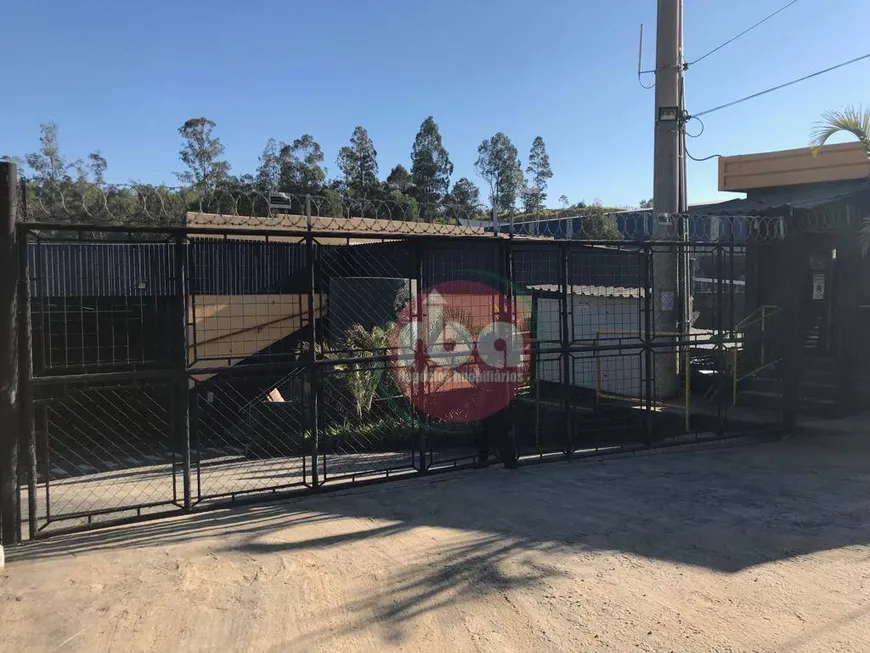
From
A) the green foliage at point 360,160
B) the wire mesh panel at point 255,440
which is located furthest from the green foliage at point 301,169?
the wire mesh panel at point 255,440

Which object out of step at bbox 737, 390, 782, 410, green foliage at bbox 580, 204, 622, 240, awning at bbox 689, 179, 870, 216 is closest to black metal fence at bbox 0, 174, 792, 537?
step at bbox 737, 390, 782, 410

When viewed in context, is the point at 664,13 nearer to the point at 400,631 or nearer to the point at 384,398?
the point at 384,398

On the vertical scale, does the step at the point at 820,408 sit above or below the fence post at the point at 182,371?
below

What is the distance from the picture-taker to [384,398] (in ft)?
34.7

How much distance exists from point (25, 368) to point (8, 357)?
0.14m

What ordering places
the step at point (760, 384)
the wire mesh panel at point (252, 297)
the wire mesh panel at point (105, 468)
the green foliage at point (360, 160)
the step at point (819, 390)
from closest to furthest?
the wire mesh panel at point (105, 468), the step at point (819, 390), the step at point (760, 384), the wire mesh panel at point (252, 297), the green foliage at point (360, 160)

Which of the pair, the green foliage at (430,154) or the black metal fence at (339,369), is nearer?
the black metal fence at (339,369)

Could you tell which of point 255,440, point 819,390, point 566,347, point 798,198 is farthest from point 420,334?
point 798,198

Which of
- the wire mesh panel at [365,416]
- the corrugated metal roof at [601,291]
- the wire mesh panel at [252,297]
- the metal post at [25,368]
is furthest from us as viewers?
the wire mesh panel at [252,297]

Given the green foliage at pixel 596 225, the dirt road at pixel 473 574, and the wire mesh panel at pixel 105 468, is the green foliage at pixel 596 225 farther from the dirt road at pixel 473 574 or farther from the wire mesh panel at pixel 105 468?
the wire mesh panel at pixel 105 468

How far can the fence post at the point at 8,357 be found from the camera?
Result: 4.16 meters

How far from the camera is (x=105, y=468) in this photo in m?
11.2

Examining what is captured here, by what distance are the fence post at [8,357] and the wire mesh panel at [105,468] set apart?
7.7 inches

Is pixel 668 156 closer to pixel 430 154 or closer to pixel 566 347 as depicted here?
pixel 566 347
